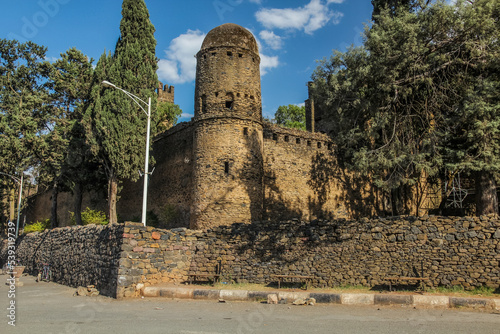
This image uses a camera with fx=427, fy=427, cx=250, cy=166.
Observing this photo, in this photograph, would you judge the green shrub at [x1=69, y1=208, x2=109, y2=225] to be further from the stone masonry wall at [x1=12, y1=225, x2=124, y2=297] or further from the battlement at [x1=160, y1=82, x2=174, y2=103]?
the battlement at [x1=160, y1=82, x2=174, y2=103]

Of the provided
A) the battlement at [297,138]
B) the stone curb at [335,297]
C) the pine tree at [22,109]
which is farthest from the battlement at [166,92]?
the stone curb at [335,297]

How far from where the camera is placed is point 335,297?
38.1ft

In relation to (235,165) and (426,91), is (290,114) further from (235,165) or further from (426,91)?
(426,91)

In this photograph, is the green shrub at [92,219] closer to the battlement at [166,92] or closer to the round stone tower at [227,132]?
the round stone tower at [227,132]

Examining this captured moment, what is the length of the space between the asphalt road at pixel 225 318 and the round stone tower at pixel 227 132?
8509 mm

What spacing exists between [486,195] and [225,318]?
34.6 feet

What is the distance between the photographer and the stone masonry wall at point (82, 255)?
45.9 feet

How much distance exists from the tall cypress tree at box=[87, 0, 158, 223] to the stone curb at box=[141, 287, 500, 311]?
11.7 metres

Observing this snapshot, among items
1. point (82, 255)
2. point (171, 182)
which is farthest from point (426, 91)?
point (171, 182)

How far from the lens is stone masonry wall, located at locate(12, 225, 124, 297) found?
13992mm

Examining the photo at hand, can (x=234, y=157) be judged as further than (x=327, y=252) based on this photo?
Yes

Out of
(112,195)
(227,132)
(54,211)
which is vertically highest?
(227,132)

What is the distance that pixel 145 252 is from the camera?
14102 mm

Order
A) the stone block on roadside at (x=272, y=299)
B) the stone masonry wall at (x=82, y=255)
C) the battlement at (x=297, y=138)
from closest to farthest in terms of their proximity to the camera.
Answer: the stone block on roadside at (x=272, y=299) < the stone masonry wall at (x=82, y=255) < the battlement at (x=297, y=138)
